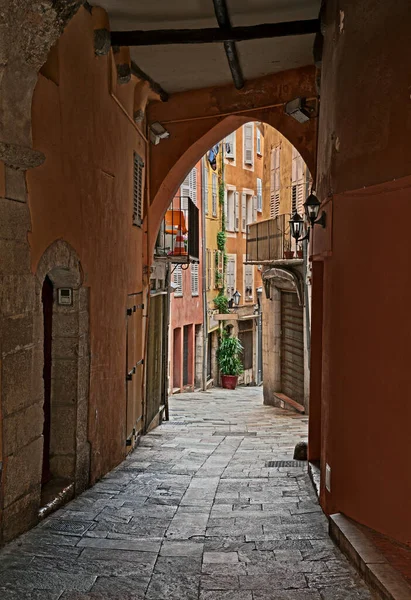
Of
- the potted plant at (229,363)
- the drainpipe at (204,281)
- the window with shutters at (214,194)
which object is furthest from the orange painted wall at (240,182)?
the potted plant at (229,363)

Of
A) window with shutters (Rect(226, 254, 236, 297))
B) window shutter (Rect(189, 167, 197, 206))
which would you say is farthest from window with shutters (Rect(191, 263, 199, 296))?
window with shutters (Rect(226, 254, 236, 297))

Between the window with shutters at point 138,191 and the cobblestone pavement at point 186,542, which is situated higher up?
the window with shutters at point 138,191

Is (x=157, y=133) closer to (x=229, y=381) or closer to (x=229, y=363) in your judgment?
(x=229, y=363)

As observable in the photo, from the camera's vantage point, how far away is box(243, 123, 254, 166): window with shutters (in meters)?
32.7

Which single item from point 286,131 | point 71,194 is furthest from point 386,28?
point 286,131

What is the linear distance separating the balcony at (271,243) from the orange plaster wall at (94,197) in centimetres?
709

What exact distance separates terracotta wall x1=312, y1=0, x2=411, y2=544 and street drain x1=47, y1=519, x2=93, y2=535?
223 centimetres

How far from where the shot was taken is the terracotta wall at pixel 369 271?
17.4ft

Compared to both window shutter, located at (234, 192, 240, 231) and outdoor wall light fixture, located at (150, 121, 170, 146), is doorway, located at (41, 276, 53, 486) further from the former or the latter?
window shutter, located at (234, 192, 240, 231)

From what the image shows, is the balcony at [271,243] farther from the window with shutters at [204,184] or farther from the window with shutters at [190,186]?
the window with shutters at [204,184]

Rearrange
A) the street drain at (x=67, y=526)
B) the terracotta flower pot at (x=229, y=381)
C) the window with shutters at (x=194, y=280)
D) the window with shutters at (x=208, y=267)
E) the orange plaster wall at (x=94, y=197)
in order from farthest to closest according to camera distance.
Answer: the window with shutters at (x=208, y=267) → the terracotta flower pot at (x=229, y=381) → the window with shutters at (x=194, y=280) → the orange plaster wall at (x=94, y=197) → the street drain at (x=67, y=526)

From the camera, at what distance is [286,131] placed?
1141cm

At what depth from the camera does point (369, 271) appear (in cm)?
573

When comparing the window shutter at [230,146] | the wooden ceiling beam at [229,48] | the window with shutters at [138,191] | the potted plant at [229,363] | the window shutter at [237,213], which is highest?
the window shutter at [230,146]
